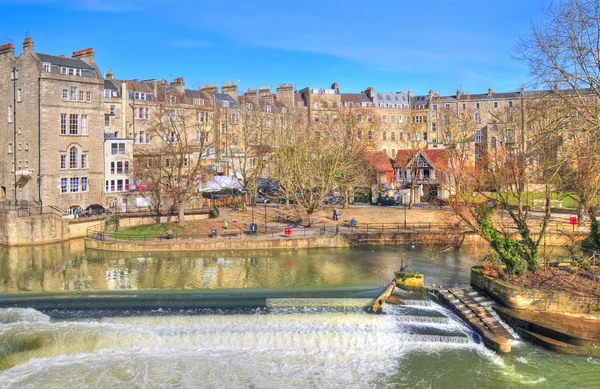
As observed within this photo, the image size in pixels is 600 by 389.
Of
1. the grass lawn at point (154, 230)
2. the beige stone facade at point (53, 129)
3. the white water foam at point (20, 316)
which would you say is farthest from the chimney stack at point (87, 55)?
the white water foam at point (20, 316)

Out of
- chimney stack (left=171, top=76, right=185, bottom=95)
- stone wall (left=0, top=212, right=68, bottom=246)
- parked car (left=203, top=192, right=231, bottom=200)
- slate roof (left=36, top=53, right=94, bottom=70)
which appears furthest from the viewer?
chimney stack (left=171, top=76, right=185, bottom=95)

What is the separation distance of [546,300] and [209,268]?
68.2 ft

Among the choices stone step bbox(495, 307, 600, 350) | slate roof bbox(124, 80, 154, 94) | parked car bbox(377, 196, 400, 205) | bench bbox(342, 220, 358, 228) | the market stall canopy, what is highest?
slate roof bbox(124, 80, 154, 94)

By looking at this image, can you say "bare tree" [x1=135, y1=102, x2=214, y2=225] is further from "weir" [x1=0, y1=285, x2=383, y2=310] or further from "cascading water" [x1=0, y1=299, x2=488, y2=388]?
"cascading water" [x1=0, y1=299, x2=488, y2=388]

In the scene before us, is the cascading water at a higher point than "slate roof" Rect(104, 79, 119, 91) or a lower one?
lower

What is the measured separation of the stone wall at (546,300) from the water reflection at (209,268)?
6.80m

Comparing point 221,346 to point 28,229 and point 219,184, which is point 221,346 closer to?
point 28,229

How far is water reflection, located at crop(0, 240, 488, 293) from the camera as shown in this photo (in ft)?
104

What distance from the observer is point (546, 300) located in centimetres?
2423

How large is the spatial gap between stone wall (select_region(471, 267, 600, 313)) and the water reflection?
6.80 meters

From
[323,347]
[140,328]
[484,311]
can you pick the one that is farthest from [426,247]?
[140,328]

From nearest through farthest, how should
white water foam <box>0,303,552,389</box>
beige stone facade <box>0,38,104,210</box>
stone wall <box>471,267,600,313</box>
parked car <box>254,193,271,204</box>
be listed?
white water foam <box>0,303,552,389</box> → stone wall <box>471,267,600,313</box> → beige stone facade <box>0,38,104,210</box> → parked car <box>254,193,271,204</box>

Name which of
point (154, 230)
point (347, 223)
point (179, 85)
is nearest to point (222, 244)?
point (154, 230)

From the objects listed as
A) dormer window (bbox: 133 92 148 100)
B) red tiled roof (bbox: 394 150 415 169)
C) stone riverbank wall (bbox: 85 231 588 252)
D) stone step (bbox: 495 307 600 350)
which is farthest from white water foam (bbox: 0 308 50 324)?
red tiled roof (bbox: 394 150 415 169)
